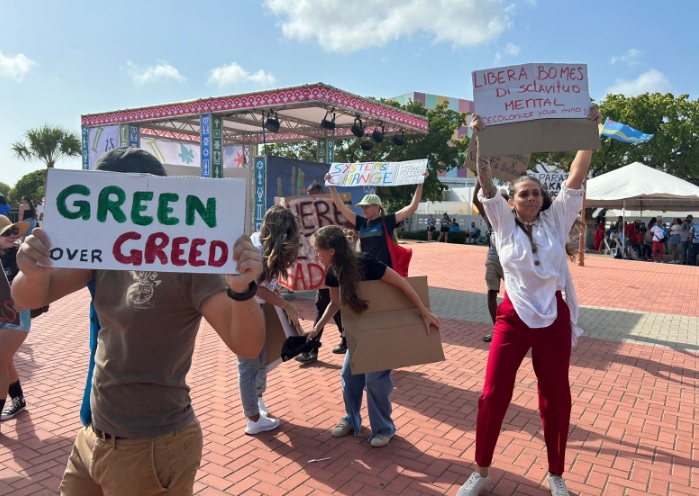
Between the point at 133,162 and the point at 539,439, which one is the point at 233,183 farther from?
the point at 539,439

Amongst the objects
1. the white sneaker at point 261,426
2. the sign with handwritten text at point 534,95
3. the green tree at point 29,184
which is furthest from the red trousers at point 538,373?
the green tree at point 29,184

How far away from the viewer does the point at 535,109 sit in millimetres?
3182

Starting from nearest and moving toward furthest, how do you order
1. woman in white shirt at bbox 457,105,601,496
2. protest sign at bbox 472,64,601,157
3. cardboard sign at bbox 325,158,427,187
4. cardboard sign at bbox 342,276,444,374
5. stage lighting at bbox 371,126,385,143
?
woman in white shirt at bbox 457,105,601,496, protest sign at bbox 472,64,601,157, cardboard sign at bbox 342,276,444,374, cardboard sign at bbox 325,158,427,187, stage lighting at bbox 371,126,385,143

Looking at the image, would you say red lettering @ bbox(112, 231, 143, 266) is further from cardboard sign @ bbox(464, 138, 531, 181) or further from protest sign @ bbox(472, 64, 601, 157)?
cardboard sign @ bbox(464, 138, 531, 181)

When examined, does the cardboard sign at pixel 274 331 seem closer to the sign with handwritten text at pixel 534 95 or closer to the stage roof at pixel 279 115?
the sign with handwritten text at pixel 534 95

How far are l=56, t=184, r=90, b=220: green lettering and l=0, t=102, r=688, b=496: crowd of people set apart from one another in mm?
95

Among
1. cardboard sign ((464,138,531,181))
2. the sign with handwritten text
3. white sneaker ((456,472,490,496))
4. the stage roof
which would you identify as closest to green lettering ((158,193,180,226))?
the sign with handwritten text

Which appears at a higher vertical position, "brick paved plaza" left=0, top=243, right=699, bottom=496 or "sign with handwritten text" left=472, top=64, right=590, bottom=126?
"sign with handwritten text" left=472, top=64, right=590, bottom=126

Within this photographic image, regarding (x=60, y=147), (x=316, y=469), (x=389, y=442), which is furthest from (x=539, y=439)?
(x=60, y=147)

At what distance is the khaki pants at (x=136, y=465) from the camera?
64.1 inches

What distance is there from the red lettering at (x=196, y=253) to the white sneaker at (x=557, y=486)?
8.44 ft

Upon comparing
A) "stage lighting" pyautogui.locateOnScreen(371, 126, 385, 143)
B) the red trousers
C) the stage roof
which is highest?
the stage roof

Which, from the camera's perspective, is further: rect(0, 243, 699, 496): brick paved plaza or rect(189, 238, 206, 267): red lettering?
rect(0, 243, 699, 496): brick paved plaza

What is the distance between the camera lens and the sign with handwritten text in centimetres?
317
